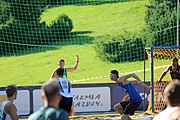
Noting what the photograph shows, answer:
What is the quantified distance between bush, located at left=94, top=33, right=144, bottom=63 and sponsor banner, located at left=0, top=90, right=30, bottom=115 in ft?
37.6

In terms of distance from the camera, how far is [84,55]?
101 ft

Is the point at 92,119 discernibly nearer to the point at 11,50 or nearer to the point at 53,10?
the point at 11,50

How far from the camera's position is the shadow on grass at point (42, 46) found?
30.7 meters

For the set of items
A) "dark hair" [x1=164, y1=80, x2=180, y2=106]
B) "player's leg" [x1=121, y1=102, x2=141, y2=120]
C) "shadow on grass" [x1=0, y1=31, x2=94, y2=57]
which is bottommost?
"player's leg" [x1=121, y1=102, x2=141, y2=120]

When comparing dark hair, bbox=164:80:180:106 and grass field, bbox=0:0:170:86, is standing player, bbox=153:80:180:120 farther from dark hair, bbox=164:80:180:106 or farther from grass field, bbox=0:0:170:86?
grass field, bbox=0:0:170:86

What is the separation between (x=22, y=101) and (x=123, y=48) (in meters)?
11.7

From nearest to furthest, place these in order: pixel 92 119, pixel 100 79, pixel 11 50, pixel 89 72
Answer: pixel 92 119 → pixel 100 79 → pixel 89 72 → pixel 11 50

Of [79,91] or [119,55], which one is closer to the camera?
[79,91]

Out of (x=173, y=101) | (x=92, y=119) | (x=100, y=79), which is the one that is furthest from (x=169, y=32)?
(x=173, y=101)

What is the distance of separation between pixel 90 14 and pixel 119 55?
39.9 ft

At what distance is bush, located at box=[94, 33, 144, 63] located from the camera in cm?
2725

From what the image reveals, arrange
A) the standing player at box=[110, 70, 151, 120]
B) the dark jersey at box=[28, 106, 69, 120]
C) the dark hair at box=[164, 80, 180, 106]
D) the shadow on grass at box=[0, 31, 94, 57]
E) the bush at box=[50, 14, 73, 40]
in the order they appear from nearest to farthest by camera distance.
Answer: the dark jersey at box=[28, 106, 69, 120], the dark hair at box=[164, 80, 180, 106], the standing player at box=[110, 70, 151, 120], the shadow on grass at box=[0, 31, 94, 57], the bush at box=[50, 14, 73, 40]

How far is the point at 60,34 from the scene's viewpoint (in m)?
32.8

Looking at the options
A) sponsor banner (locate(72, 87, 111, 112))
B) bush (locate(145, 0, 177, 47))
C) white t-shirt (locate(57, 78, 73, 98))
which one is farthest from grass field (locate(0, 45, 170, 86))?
white t-shirt (locate(57, 78, 73, 98))
